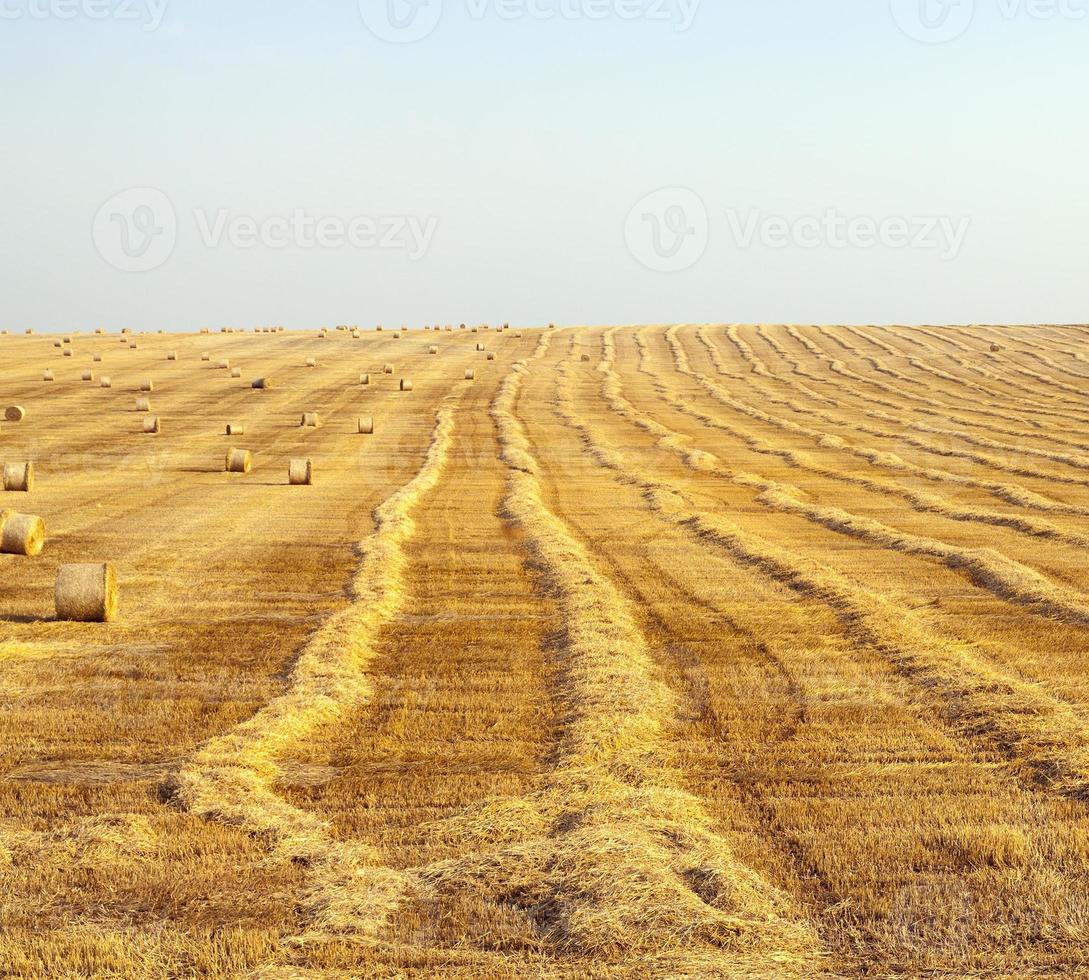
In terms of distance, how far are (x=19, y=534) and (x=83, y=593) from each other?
5.38 meters

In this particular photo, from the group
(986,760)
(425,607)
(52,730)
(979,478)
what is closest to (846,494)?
(979,478)

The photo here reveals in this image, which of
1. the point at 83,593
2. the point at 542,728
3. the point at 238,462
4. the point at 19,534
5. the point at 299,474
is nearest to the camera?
the point at 542,728

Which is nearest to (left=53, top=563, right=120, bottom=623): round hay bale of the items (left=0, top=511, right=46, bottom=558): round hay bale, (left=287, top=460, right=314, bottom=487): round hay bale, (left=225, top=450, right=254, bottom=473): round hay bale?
(left=0, top=511, right=46, bottom=558): round hay bale

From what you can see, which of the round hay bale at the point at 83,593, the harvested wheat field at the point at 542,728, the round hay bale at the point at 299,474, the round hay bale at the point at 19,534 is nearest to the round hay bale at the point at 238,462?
the harvested wheat field at the point at 542,728

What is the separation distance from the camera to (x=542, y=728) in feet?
37.7

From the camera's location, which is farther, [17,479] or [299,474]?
[299,474]

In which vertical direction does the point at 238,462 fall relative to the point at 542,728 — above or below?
above

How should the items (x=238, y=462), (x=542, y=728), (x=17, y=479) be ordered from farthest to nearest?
(x=238, y=462), (x=17, y=479), (x=542, y=728)

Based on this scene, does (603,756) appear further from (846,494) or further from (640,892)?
(846,494)

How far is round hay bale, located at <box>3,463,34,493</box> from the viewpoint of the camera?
93.1ft

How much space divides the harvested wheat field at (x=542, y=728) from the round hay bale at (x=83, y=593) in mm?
36

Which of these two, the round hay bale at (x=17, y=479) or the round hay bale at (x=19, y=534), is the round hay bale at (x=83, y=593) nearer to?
the round hay bale at (x=19, y=534)

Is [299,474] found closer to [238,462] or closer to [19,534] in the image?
[238,462]

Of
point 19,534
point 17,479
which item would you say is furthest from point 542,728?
point 17,479
